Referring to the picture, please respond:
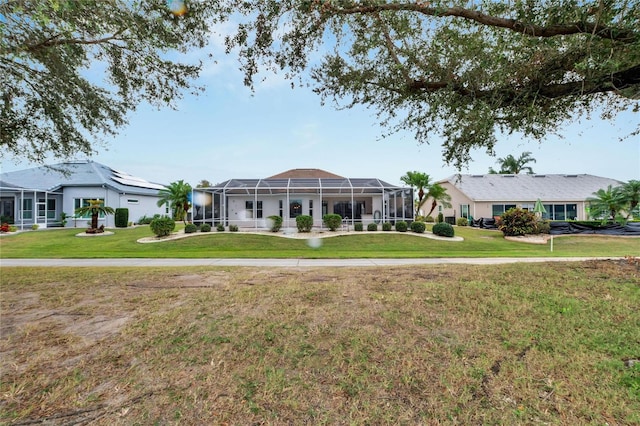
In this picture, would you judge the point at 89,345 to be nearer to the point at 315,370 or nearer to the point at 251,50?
the point at 315,370

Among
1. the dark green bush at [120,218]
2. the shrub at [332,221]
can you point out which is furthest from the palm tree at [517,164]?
the dark green bush at [120,218]

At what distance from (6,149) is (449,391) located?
37.4 ft

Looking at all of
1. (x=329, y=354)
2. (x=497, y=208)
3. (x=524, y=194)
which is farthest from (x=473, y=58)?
(x=524, y=194)

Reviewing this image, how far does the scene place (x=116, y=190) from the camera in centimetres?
2878

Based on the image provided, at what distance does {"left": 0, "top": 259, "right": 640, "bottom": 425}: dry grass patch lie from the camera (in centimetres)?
267

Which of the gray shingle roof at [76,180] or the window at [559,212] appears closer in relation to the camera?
the gray shingle roof at [76,180]

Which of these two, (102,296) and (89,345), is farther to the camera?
(102,296)

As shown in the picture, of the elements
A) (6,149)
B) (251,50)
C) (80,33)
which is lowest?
(6,149)

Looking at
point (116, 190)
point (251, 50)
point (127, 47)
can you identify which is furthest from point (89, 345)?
point (116, 190)

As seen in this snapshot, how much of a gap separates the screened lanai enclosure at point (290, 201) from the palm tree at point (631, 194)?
15522 mm

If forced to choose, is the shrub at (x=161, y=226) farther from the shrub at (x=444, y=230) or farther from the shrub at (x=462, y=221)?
the shrub at (x=462, y=221)

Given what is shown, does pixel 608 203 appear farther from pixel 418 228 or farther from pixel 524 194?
pixel 418 228

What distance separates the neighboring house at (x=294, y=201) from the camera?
76.0 feet

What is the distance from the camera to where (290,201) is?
981 inches
